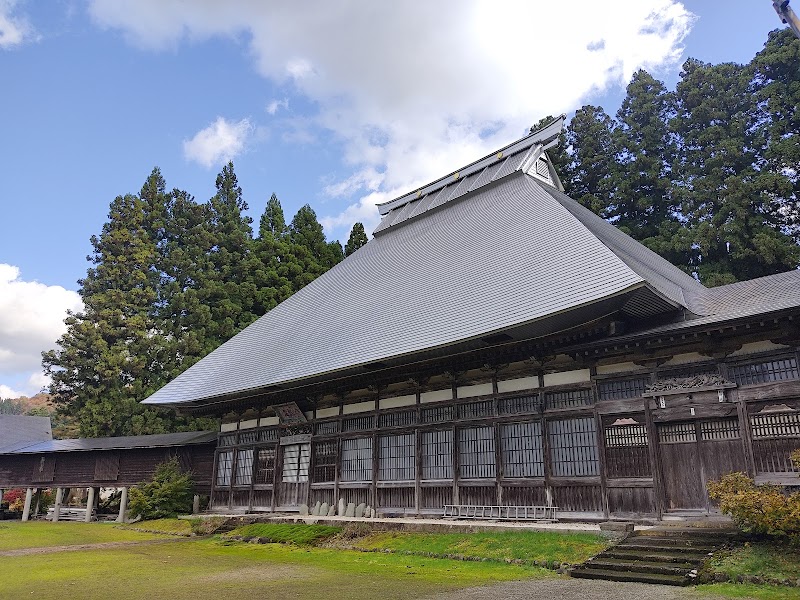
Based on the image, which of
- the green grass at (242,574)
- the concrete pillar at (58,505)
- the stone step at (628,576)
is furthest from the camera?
the concrete pillar at (58,505)

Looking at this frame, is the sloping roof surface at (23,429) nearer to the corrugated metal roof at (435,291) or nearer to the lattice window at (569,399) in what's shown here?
the corrugated metal roof at (435,291)

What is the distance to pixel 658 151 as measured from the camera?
86.5 feet

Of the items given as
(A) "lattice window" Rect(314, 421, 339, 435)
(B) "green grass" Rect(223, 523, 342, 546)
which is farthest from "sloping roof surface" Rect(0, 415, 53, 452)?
(B) "green grass" Rect(223, 523, 342, 546)

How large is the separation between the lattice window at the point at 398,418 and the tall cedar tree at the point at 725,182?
1363cm

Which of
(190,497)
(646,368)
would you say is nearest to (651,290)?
(646,368)

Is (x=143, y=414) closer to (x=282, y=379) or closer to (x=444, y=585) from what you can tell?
(x=282, y=379)

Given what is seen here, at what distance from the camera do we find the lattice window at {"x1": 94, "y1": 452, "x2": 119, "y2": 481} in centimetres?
2184

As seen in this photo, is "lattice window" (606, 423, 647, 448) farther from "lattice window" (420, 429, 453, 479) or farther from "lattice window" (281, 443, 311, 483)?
"lattice window" (281, 443, 311, 483)

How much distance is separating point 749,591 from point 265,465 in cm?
1433

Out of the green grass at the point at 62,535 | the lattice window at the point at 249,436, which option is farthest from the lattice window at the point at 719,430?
the green grass at the point at 62,535

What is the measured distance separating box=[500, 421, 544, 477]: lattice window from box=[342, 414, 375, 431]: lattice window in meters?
4.02

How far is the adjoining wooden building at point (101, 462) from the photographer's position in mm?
20797

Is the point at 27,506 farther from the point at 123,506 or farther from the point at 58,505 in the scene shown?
the point at 123,506

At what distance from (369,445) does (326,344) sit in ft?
9.72
